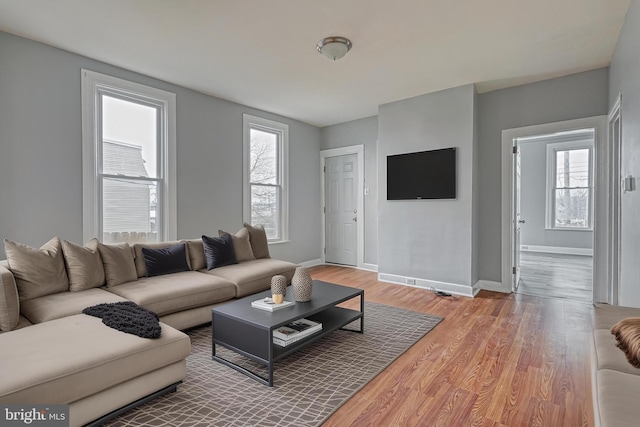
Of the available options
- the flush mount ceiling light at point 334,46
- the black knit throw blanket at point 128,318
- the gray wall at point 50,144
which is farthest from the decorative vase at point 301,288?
the gray wall at point 50,144

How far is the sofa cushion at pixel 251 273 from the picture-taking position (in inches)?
126

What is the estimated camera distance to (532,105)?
4.07m

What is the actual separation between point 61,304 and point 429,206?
4.07 metres

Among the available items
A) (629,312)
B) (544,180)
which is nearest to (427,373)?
(629,312)

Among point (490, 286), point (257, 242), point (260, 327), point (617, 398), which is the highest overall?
point (257, 242)

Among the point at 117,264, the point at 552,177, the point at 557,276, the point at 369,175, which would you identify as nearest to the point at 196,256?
the point at 117,264

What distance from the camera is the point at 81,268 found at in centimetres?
264

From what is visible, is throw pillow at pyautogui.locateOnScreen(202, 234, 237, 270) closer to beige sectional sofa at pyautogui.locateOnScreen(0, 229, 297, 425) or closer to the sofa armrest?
beige sectional sofa at pyautogui.locateOnScreen(0, 229, 297, 425)

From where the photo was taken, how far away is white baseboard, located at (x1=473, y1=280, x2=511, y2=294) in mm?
4266

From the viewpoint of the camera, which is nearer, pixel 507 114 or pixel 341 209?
pixel 507 114

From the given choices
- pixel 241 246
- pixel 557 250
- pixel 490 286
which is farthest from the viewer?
pixel 557 250

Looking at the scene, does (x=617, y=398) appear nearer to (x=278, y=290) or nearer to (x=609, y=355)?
(x=609, y=355)

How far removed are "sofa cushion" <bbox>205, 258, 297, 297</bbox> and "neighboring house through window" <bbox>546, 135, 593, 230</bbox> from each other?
723 cm

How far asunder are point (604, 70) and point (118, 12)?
4951mm
